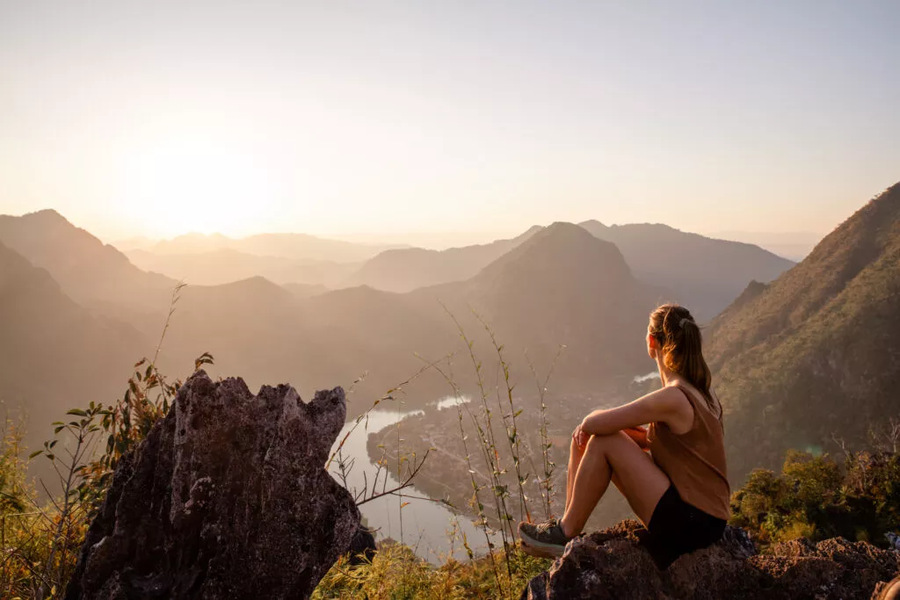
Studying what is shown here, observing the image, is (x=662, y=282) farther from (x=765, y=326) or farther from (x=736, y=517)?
(x=736, y=517)

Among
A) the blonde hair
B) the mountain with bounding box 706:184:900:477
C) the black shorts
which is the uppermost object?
the blonde hair

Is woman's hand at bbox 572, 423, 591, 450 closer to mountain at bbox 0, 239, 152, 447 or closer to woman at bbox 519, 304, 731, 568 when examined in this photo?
woman at bbox 519, 304, 731, 568

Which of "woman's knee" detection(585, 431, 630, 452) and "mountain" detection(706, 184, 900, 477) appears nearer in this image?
"woman's knee" detection(585, 431, 630, 452)

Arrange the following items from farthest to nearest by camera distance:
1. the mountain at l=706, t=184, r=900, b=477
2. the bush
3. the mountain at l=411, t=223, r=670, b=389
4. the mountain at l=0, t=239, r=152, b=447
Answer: the mountain at l=411, t=223, r=670, b=389
the mountain at l=0, t=239, r=152, b=447
the mountain at l=706, t=184, r=900, b=477
the bush

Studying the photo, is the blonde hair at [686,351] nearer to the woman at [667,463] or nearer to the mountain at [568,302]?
the woman at [667,463]

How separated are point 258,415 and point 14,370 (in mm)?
79706

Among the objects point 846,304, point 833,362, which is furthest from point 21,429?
point 846,304

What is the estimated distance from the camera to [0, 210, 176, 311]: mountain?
377 ft

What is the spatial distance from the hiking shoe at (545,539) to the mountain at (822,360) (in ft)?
175

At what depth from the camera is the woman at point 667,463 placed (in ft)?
8.57

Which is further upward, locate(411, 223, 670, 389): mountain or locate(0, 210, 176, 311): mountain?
locate(0, 210, 176, 311): mountain

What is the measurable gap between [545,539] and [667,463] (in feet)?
2.90

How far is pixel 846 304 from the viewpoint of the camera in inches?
2205

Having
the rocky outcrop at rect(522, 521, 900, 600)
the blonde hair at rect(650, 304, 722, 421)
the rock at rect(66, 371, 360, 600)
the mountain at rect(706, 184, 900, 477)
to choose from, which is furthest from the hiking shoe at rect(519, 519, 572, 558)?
the mountain at rect(706, 184, 900, 477)
